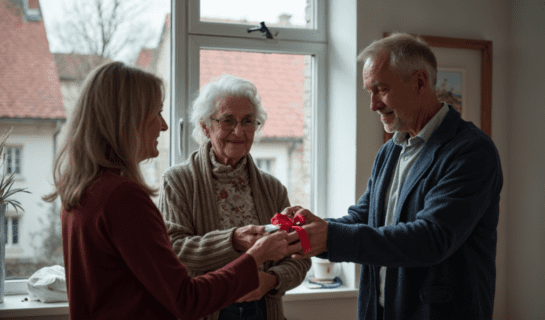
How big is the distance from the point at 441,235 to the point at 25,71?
7.63ft

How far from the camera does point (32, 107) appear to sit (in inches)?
102

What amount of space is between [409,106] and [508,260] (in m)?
1.91

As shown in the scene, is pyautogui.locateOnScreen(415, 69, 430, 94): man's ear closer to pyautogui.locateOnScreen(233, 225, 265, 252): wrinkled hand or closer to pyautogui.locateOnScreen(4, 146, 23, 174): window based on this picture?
pyautogui.locateOnScreen(233, 225, 265, 252): wrinkled hand

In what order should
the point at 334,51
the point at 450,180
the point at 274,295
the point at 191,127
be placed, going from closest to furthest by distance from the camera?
the point at 450,180 → the point at 274,295 → the point at 191,127 → the point at 334,51

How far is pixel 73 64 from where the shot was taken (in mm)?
2635

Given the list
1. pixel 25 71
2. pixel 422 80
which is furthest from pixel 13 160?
pixel 422 80

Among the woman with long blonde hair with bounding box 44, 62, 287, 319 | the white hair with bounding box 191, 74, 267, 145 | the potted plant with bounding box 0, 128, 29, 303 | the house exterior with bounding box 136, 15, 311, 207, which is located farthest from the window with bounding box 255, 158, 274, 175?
the woman with long blonde hair with bounding box 44, 62, 287, 319

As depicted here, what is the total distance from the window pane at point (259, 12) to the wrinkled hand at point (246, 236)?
60.7 inches

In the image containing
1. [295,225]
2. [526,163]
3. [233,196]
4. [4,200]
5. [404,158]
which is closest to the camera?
[295,225]

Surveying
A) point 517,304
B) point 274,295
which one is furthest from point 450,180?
point 517,304

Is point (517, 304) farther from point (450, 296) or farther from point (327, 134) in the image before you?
point (450, 296)

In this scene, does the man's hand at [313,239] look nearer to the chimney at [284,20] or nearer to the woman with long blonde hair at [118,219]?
the woman with long blonde hair at [118,219]

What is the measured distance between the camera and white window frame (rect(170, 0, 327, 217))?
275 centimetres

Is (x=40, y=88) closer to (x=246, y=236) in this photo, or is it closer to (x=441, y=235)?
(x=246, y=236)
